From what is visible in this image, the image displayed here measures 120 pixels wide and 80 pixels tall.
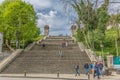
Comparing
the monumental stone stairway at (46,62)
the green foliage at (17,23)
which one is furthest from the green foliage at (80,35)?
the monumental stone stairway at (46,62)

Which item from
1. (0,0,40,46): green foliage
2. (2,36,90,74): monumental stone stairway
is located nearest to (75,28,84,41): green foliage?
(0,0,40,46): green foliage

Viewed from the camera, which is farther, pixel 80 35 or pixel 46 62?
pixel 80 35

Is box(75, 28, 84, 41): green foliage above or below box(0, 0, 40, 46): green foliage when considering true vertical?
below

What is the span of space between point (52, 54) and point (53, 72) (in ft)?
35.3

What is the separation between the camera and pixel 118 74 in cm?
4178

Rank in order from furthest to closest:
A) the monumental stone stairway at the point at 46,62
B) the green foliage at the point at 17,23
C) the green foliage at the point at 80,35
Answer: the green foliage at the point at 17,23, the green foliage at the point at 80,35, the monumental stone stairway at the point at 46,62

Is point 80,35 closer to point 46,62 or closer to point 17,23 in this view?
point 17,23

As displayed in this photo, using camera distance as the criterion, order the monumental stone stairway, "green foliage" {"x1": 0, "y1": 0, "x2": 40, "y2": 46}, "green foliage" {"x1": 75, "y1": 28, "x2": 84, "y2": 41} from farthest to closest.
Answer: "green foliage" {"x1": 0, "y1": 0, "x2": 40, "y2": 46}
"green foliage" {"x1": 75, "y1": 28, "x2": 84, "y2": 41}
the monumental stone stairway

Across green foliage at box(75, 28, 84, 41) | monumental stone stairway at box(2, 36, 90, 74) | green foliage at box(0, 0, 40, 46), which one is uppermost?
green foliage at box(0, 0, 40, 46)

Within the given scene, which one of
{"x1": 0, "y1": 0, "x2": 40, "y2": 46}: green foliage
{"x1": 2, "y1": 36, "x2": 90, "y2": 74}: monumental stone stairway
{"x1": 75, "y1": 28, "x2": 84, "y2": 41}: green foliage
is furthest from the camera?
{"x1": 0, "y1": 0, "x2": 40, "y2": 46}: green foliage

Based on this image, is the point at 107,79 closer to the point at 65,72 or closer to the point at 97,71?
the point at 97,71

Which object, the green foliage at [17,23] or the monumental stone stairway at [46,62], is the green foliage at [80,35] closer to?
the green foliage at [17,23]

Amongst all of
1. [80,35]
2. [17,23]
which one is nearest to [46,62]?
[17,23]

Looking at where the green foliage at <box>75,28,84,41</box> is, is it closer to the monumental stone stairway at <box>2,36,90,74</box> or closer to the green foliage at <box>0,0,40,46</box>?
the green foliage at <box>0,0,40,46</box>
